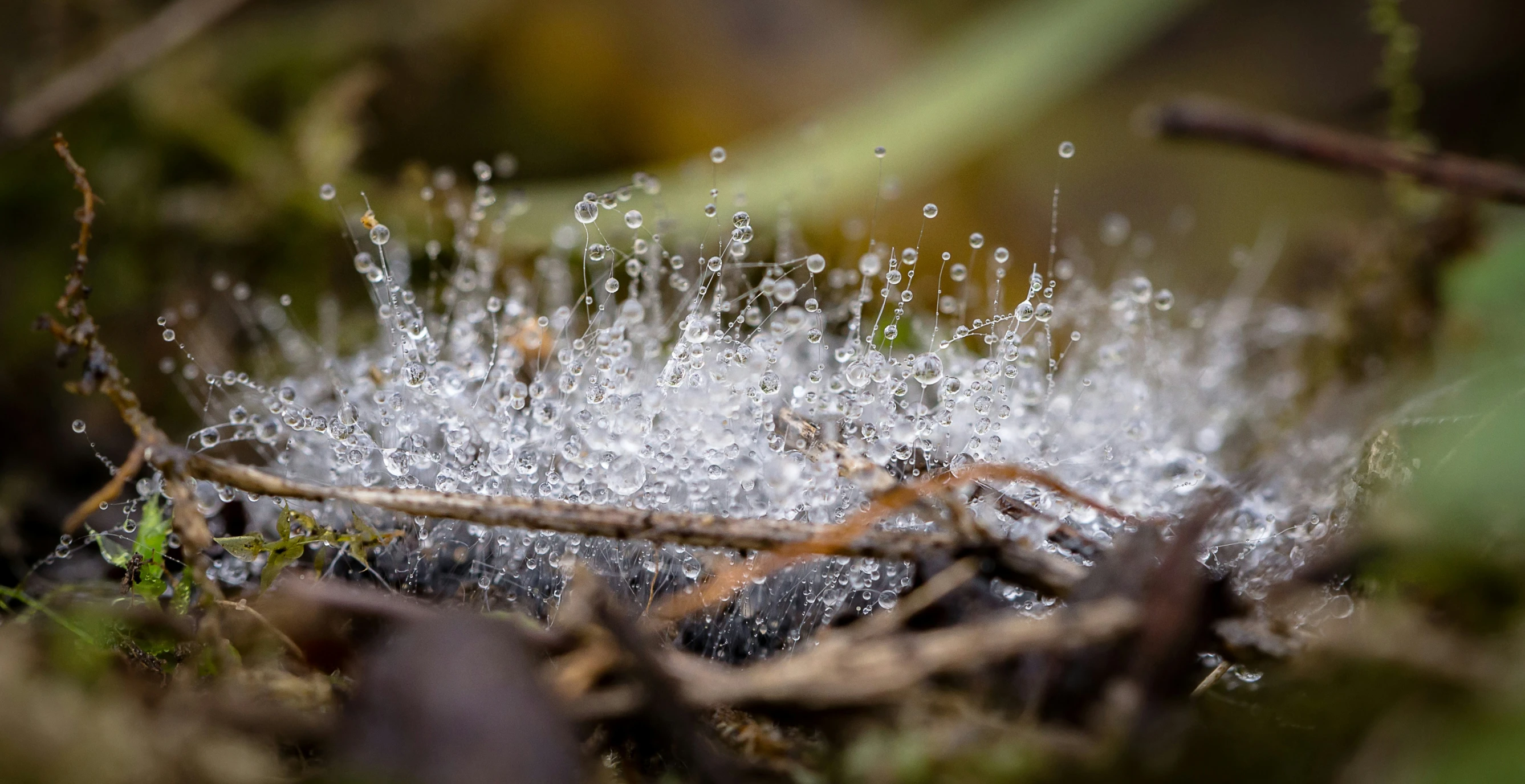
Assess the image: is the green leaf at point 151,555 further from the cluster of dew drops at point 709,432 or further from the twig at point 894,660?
the twig at point 894,660

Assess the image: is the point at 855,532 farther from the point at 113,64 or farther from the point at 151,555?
the point at 113,64

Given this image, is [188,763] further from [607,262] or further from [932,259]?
[932,259]

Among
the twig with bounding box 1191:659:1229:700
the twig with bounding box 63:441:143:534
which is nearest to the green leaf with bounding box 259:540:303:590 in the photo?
the twig with bounding box 63:441:143:534

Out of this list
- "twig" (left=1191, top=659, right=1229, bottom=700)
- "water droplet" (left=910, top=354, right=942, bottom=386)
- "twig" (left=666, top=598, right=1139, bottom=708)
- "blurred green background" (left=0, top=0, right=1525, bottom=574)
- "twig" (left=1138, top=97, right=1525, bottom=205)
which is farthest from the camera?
"blurred green background" (left=0, top=0, right=1525, bottom=574)

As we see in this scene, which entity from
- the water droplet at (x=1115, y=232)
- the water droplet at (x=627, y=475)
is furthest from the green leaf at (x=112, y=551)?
the water droplet at (x=1115, y=232)

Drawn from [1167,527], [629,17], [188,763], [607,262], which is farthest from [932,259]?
[188,763]

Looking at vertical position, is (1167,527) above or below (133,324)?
below

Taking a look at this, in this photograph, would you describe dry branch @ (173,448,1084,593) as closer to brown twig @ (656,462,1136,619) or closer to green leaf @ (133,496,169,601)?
brown twig @ (656,462,1136,619)
